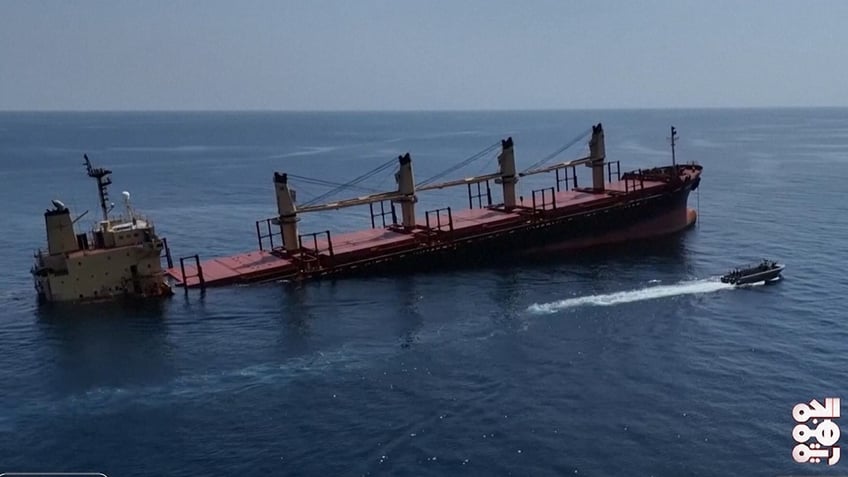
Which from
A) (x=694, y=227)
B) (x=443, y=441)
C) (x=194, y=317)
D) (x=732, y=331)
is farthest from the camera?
(x=694, y=227)

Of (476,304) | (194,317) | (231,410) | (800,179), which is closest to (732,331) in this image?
(476,304)

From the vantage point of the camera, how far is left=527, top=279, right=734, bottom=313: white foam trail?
60000 millimetres

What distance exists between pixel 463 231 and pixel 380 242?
920 cm

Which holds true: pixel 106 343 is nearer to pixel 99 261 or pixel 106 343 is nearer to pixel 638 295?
pixel 99 261

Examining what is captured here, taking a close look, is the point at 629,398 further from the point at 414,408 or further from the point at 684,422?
the point at 414,408

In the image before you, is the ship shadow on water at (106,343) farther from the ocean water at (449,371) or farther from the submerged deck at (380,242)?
the submerged deck at (380,242)

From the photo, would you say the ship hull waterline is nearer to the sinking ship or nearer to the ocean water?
the ocean water

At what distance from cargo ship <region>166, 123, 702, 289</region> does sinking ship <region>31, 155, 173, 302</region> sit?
358 centimetres

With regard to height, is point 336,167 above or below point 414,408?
above

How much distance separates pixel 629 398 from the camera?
41.7 meters

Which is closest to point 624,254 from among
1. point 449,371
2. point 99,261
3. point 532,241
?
point 532,241

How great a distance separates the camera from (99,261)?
64.8 metres

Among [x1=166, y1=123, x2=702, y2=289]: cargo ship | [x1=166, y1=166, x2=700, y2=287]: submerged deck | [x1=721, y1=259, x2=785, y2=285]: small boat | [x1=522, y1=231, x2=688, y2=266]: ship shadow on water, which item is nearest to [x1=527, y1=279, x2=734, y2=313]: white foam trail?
[x1=721, y1=259, x2=785, y2=285]: small boat

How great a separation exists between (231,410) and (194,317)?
20.1 m
